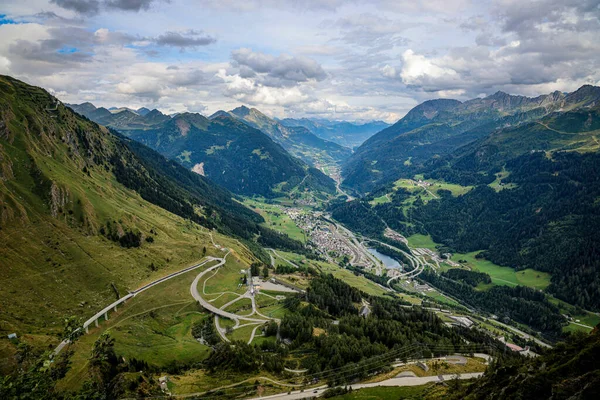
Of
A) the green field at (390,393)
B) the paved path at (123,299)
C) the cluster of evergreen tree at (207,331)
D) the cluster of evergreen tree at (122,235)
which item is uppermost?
the cluster of evergreen tree at (122,235)

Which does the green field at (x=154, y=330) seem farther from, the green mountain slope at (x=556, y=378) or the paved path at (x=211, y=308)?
the green mountain slope at (x=556, y=378)

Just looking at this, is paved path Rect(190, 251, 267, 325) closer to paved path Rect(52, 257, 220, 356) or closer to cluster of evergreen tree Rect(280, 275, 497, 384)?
paved path Rect(52, 257, 220, 356)

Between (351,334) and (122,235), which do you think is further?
(122,235)

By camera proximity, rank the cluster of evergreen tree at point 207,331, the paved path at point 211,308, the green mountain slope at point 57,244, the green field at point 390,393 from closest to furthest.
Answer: the green field at point 390,393, the green mountain slope at point 57,244, the cluster of evergreen tree at point 207,331, the paved path at point 211,308

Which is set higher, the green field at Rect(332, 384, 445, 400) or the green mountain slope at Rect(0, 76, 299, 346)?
the green mountain slope at Rect(0, 76, 299, 346)

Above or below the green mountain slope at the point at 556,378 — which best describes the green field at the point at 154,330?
below

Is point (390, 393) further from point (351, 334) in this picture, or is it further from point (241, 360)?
point (241, 360)

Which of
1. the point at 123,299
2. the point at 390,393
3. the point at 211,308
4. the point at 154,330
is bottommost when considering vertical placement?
the point at 211,308

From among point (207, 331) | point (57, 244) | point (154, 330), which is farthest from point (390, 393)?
point (57, 244)

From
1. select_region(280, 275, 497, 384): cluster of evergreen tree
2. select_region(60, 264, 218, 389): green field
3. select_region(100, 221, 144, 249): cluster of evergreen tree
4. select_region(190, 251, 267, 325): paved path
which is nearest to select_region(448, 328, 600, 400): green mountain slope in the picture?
select_region(280, 275, 497, 384): cluster of evergreen tree

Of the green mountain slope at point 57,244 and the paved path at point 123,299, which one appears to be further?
the green mountain slope at point 57,244

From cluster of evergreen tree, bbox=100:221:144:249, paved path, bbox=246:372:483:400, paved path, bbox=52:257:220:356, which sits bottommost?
paved path, bbox=246:372:483:400

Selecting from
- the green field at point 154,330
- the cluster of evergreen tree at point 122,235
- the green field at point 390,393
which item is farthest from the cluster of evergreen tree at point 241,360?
the cluster of evergreen tree at point 122,235
